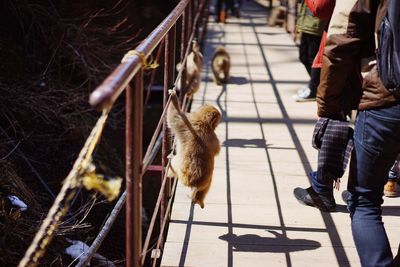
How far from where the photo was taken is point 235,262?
113 inches

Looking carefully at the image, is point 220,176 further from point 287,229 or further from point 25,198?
point 25,198

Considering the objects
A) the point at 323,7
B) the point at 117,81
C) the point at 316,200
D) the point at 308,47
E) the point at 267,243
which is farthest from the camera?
the point at 308,47

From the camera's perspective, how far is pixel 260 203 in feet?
11.7

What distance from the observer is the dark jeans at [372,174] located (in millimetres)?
2225

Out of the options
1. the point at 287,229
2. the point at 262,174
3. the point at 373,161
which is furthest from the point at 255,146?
the point at 373,161

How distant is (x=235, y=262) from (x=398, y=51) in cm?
137

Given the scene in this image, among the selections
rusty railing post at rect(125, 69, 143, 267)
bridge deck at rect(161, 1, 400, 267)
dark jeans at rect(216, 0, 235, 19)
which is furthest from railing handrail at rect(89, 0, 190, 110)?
dark jeans at rect(216, 0, 235, 19)

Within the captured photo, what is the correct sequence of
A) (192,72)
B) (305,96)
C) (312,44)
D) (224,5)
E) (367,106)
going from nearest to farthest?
(367,106)
(312,44)
(192,72)
(305,96)
(224,5)

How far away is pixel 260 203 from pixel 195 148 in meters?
0.80

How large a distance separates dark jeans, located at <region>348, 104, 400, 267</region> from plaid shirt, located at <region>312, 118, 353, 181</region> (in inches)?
16.3

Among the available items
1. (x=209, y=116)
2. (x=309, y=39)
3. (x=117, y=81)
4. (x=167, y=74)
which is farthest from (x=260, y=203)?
(x=309, y=39)

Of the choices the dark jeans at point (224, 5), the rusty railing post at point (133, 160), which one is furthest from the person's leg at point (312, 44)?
the dark jeans at point (224, 5)

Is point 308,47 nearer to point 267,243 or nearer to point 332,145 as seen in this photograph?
point 332,145

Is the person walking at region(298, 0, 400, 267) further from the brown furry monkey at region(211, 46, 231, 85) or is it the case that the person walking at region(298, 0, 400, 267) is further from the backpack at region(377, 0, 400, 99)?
the brown furry monkey at region(211, 46, 231, 85)
